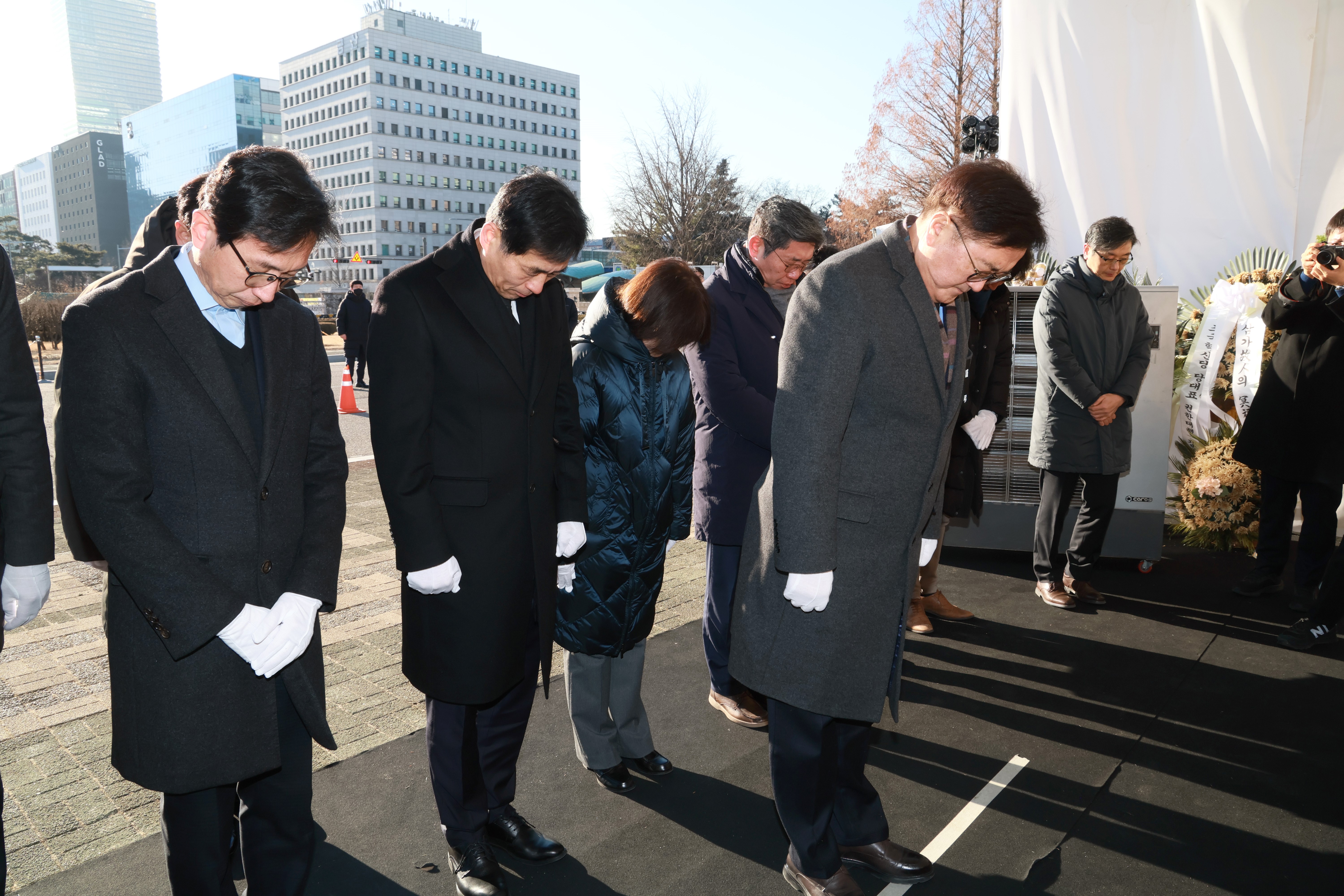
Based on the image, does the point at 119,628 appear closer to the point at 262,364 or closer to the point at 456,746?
the point at 262,364

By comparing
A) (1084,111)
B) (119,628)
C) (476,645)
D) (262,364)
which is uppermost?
(1084,111)

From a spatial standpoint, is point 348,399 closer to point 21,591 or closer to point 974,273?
point 21,591

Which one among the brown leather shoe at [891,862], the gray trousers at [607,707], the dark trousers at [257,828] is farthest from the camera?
the gray trousers at [607,707]

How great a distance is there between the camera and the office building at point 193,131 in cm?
11225

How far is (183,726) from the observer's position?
1855 millimetres

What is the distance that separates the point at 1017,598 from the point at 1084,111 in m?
4.82

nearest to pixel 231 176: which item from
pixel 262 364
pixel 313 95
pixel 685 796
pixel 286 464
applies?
pixel 262 364

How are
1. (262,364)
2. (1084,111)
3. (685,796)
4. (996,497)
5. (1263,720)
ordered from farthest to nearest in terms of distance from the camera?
(1084,111), (996,497), (1263,720), (685,796), (262,364)

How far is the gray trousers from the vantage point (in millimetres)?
2973

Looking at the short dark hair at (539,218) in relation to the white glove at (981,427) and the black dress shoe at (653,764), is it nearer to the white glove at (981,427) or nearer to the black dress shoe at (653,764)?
the black dress shoe at (653,764)

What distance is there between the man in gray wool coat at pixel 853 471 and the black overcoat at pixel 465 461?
0.64 m

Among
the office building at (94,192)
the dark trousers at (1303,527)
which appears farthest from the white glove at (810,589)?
the office building at (94,192)

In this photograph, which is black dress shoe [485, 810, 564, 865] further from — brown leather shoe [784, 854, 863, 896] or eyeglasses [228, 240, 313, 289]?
eyeglasses [228, 240, 313, 289]

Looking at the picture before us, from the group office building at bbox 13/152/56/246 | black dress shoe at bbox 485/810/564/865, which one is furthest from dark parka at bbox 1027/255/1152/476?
office building at bbox 13/152/56/246
